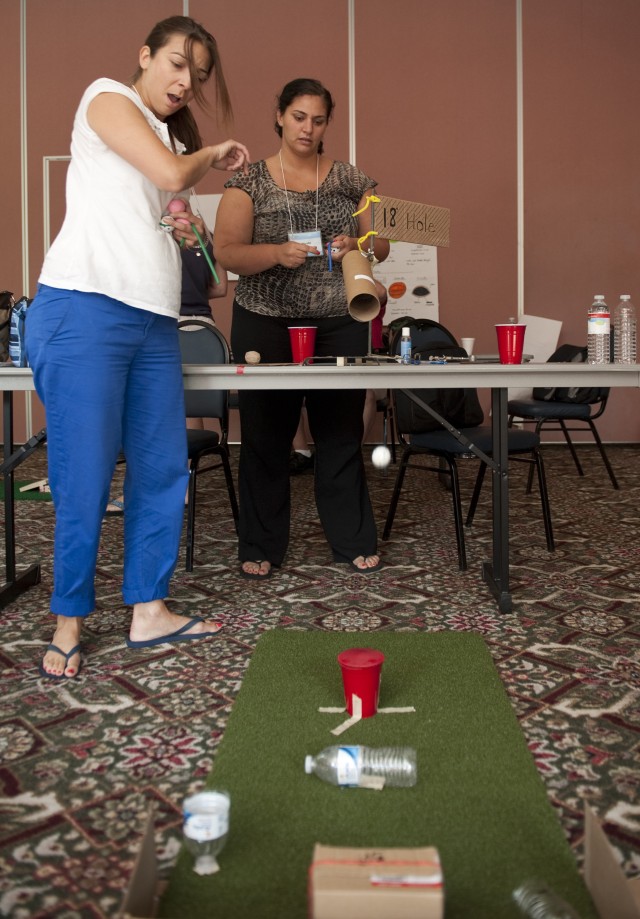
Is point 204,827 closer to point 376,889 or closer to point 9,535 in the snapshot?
point 376,889

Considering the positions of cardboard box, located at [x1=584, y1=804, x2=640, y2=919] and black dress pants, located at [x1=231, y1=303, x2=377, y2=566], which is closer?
cardboard box, located at [x1=584, y1=804, x2=640, y2=919]

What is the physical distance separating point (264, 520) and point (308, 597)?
0.37 meters

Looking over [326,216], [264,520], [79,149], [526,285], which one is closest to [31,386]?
[79,149]

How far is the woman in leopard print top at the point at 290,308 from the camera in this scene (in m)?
2.62

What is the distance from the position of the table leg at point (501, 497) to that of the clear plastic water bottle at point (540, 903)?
4.37ft

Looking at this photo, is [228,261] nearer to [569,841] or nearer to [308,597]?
[308,597]

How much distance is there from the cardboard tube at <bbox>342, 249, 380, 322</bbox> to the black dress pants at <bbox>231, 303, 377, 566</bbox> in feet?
1.56

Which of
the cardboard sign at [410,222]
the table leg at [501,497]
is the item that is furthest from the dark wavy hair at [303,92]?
the table leg at [501,497]

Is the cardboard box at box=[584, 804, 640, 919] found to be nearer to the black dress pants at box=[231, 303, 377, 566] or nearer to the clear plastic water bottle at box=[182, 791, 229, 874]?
the clear plastic water bottle at box=[182, 791, 229, 874]

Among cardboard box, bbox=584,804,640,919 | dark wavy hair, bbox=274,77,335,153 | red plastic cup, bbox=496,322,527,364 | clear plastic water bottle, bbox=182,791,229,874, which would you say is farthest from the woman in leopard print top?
cardboard box, bbox=584,804,640,919

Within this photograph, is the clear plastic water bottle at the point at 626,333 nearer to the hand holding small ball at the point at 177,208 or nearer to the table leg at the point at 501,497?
the table leg at the point at 501,497

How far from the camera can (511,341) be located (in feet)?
7.93

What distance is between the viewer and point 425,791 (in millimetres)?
1420

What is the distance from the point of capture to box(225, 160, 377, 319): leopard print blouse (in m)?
2.66
